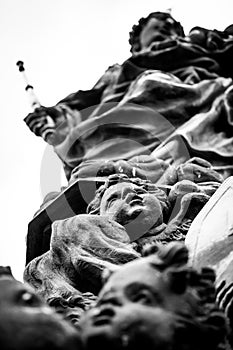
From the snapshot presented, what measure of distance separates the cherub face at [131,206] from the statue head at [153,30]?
27.6ft

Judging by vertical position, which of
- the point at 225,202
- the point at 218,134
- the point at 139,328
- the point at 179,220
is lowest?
the point at 218,134

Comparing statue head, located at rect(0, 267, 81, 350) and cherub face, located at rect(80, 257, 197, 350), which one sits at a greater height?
statue head, located at rect(0, 267, 81, 350)

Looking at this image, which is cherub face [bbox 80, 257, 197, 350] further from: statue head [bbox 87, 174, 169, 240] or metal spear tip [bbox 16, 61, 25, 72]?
metal spear tip [bbox 16, 61, 25, 72]

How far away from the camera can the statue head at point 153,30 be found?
19.0m

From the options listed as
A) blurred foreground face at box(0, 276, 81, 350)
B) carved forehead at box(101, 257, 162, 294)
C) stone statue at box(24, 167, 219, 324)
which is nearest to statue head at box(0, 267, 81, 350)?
blurred foreground face at box(0, 276, 81, 350)

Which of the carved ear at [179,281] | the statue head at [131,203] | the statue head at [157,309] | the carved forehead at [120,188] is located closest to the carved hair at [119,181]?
the statue head at [131,203]

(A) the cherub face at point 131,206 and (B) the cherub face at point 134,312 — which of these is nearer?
(B) the cherub face at point 134,312

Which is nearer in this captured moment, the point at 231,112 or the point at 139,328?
the point at 139,328

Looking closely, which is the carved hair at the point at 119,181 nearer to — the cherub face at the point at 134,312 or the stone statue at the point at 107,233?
the stone statue at the point at 107,233

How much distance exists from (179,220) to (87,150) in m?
5.99

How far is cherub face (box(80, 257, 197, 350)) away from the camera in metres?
4.45

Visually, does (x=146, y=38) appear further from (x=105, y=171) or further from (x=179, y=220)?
(x=179, y=220)

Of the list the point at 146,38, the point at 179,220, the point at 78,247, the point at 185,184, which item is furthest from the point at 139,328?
the point at 146,38

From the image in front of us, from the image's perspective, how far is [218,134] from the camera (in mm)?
15266
